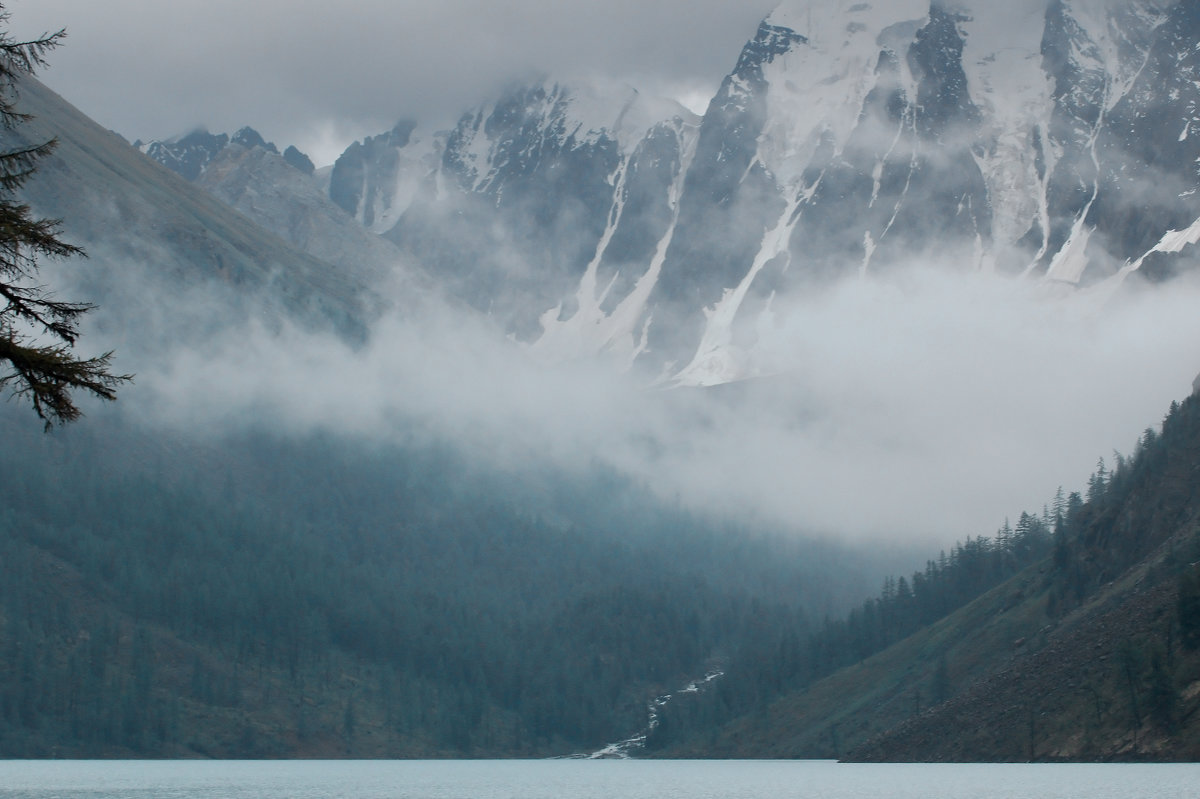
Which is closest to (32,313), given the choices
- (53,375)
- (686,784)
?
(53,375)

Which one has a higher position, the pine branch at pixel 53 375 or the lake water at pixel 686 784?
the lake water at pixel 686 784

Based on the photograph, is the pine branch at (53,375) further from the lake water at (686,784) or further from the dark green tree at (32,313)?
the lake water at (686,784)

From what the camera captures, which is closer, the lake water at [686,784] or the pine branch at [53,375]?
the pine branch at [53,375]

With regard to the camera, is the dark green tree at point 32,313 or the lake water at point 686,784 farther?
the lake water at point 686,784

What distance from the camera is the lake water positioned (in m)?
117


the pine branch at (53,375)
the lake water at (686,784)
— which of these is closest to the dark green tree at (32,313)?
the pine branch at (53,375)

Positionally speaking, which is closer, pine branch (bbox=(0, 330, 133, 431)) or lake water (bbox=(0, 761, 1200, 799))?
pine branch (bbox=(0, 330, 133, 431))

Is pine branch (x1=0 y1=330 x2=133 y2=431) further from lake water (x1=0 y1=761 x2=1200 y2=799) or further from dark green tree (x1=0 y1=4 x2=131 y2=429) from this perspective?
lake water (x1=0 y1=761 x2=1200 y2=799)

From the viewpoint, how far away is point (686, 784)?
158m

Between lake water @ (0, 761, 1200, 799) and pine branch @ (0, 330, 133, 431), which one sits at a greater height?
lake water @ (0, 761, 1200, 799)

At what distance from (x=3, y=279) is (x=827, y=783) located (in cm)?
13542

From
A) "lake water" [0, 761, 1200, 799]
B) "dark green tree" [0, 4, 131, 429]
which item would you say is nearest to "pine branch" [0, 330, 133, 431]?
"dark green tree" [0, 4, 131, 429]

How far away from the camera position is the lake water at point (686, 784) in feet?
383

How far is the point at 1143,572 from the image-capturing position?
186 meters
